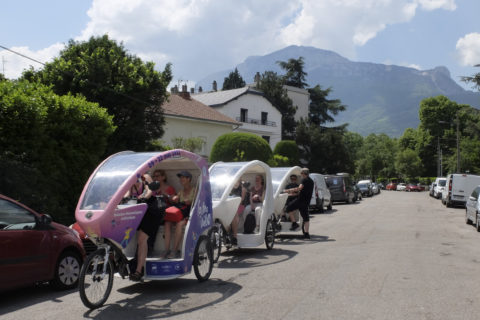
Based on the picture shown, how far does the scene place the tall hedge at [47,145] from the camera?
11148 millimetres

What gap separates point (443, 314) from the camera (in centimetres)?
583

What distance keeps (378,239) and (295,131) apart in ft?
162

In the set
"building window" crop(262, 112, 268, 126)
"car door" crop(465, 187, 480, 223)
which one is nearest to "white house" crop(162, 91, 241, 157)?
"building window" crop(262, 112, 268, 126)

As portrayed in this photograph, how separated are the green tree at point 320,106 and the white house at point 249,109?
12.6 m

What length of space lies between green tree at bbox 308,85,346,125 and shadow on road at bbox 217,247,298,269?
5772 centimetres

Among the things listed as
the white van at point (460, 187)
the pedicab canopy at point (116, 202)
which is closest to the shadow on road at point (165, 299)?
the pedicab canopy at point (116, 202)

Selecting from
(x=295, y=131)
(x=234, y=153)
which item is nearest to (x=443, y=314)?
(x=234, y=153)

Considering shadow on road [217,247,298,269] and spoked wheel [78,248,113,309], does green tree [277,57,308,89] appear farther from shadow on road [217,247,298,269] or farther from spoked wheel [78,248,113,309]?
spoked wheel [78,248,113,309]

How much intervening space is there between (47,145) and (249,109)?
41.2 metres

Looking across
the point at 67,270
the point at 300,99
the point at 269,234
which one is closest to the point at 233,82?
the point at 300,99

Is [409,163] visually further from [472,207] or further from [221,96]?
[472,207]

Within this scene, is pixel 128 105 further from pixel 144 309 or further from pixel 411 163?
pixel 411 163

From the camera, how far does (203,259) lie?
26.0 feet

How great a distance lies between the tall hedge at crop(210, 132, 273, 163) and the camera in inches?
1199
